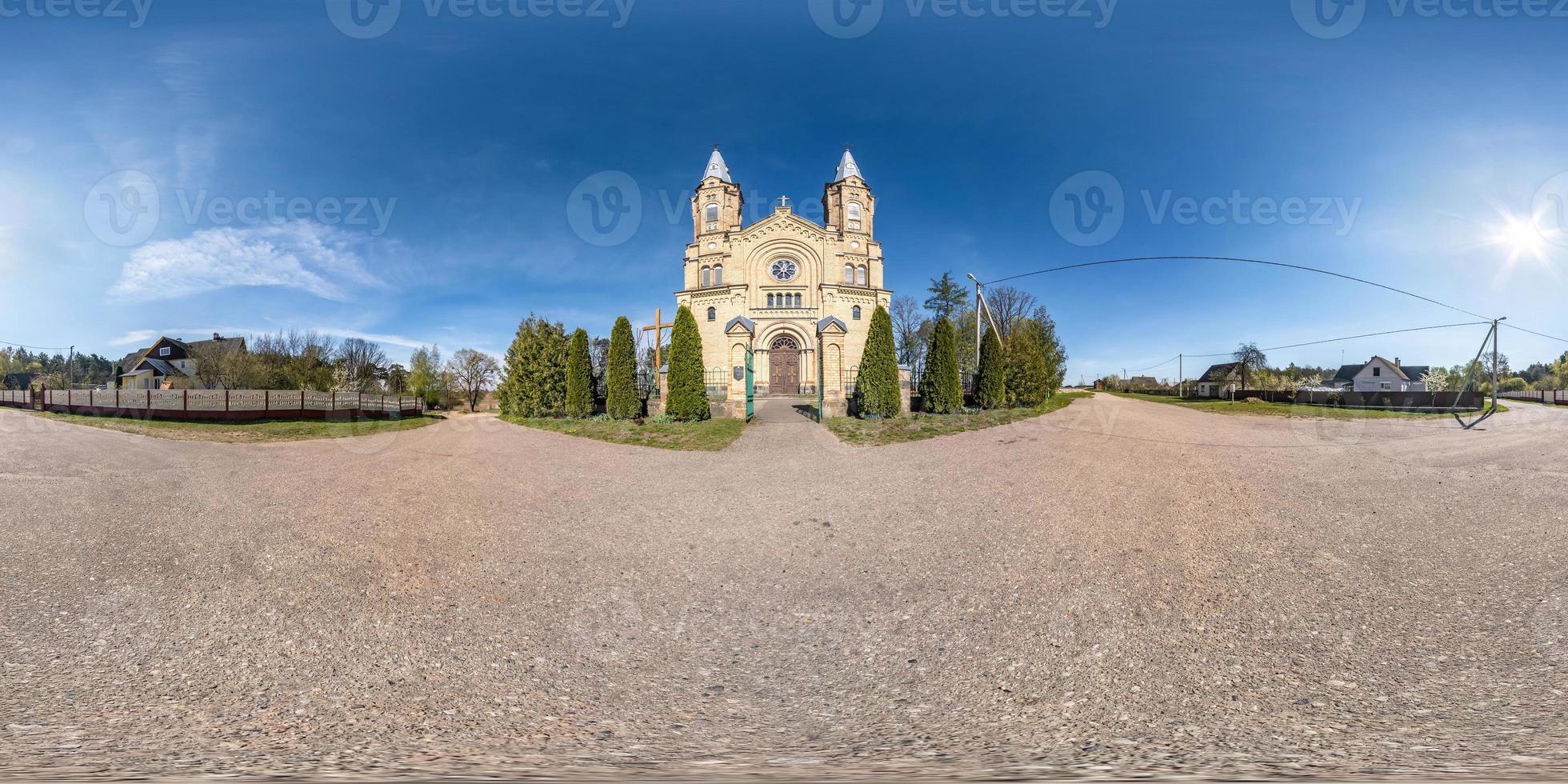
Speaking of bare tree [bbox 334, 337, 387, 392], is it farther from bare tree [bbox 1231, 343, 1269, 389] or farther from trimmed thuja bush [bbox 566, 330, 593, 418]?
bare tree [bbox 1231, 343, 1269, 389]

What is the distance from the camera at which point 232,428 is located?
859 centimetres

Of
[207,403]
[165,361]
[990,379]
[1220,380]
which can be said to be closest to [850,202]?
[990,379]

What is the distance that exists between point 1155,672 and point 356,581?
16.7 feet

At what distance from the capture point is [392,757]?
1.96 metres

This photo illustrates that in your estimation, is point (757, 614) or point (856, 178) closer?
point (757, 614)

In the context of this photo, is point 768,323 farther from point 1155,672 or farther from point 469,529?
point 1155,672

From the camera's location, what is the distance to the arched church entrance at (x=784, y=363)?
2773 cm

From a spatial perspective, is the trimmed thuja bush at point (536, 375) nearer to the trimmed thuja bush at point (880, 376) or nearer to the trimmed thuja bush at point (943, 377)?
the trimmed thuja bush at point (880, 376)

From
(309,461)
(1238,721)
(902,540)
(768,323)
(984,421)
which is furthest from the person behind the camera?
(768,323)

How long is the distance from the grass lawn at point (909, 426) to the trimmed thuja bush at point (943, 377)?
1.35 ft

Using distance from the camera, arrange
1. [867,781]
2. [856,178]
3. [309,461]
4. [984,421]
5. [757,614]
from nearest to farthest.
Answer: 1. [867,781]
2. [757,614]
3. [309,461]
4. [984,421]
5. [856,178]

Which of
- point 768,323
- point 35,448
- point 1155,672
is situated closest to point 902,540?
point 1155,672

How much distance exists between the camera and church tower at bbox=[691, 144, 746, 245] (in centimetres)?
3125

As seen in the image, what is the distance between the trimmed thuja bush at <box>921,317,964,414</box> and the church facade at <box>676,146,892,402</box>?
12.9 metres
